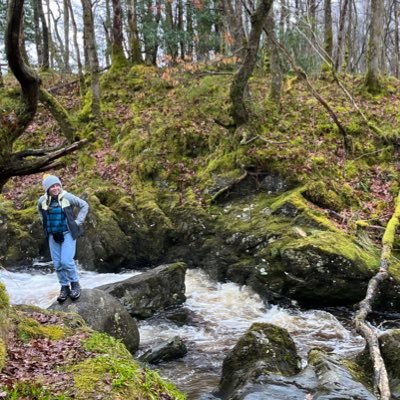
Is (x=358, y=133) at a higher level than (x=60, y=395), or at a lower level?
higher

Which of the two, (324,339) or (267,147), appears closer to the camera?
(324,339)

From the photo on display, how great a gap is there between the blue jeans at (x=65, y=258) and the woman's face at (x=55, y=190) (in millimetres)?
708

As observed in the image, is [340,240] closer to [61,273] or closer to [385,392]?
[385,392]

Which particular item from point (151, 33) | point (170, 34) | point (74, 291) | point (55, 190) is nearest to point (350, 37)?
point (170, 34)

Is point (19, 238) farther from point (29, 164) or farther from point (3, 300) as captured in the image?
point (3, 300)

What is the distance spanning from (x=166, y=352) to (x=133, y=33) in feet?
57.0

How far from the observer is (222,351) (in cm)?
794

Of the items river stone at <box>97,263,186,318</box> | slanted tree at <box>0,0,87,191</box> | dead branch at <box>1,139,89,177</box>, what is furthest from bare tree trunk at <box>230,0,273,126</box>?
dead branch at <box>1,139,89,177</box>

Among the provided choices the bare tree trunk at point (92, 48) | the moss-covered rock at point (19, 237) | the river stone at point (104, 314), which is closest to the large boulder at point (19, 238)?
the moss-covered rock at point (19, 237)

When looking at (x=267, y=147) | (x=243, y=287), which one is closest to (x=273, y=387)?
(x=243, y=287)

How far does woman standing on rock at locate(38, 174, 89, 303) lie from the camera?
756 cm

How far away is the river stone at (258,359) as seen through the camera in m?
6.14

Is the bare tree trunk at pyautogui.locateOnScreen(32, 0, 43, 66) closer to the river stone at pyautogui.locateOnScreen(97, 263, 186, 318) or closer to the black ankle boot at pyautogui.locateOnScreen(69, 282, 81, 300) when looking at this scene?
the river stone at pyautogui.locateOnScreen(97, 263, 186, 318)

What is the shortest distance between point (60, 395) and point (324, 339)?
572cm
